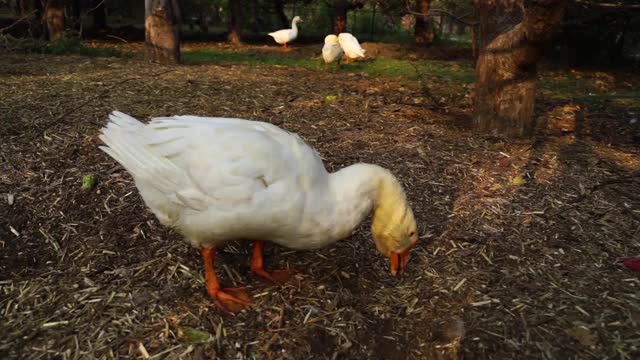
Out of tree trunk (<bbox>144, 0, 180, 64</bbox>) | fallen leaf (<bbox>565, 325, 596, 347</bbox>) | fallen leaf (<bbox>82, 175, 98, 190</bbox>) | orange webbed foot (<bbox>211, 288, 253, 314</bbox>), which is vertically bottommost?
fallen leaf (<bbox>565, 325, 596, 347</bbox>)

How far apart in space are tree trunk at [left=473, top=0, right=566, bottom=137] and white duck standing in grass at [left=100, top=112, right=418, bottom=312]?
267 cm

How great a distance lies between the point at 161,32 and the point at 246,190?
23.1 ft

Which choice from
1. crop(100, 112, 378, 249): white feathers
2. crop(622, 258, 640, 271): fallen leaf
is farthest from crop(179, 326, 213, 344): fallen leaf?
crop(622, 258, 640, 271): fallen leaf

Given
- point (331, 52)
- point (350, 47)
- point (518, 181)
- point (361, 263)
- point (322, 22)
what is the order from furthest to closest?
point (322, 22), point (350, 47), point (331, 52), point (518, 181), point (361, 263)

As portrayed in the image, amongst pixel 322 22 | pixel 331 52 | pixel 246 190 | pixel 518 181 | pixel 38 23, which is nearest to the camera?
pixel 246 190

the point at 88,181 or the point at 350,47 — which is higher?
the point at 350,47

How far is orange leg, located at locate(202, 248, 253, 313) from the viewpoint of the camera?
9.52ft

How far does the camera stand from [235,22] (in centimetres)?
1861

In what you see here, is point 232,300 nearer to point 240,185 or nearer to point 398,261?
point 240,185

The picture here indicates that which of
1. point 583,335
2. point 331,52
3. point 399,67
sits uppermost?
point 331,52

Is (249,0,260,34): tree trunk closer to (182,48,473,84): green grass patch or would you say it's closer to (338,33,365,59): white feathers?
(182,48,473,84): green grass patch

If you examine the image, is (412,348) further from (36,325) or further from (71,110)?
(71,110)

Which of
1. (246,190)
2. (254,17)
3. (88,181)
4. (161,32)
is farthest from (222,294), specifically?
(254,17)

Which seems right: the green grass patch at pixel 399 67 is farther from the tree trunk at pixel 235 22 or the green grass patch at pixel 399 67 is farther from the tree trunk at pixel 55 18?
the tree trunk at pixel 235 22
